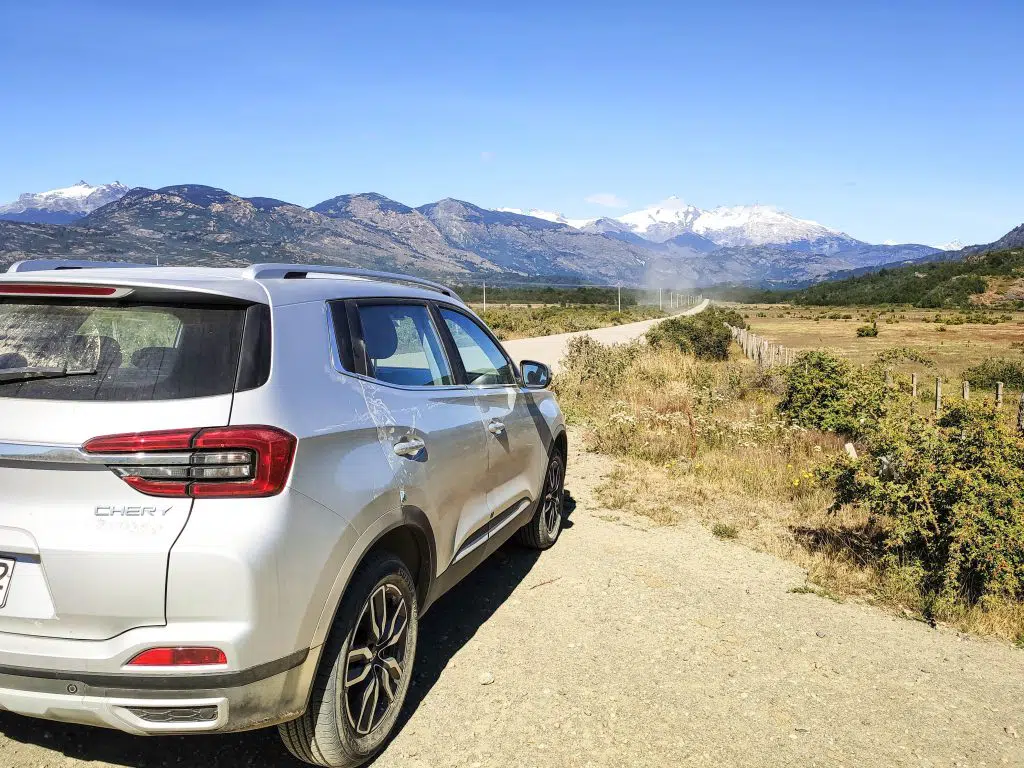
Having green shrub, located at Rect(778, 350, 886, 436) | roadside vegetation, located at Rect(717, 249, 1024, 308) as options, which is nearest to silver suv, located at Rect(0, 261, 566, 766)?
green shrub, located at Rect(778, 350, 886, 436)

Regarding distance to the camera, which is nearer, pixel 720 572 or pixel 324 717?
pixel 324 717

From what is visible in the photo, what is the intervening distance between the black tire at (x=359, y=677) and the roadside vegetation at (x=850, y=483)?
3.22 meters

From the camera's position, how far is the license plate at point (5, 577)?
7.43 feet

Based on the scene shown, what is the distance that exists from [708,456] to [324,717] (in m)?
6.59

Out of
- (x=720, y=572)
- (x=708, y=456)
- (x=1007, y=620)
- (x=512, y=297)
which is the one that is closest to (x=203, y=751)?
(x=720, y=572)

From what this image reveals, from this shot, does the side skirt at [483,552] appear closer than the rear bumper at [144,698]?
No

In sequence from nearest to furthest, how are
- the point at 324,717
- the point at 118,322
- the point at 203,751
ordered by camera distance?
the point at 118,322 < the point at 324,717 < the point at 203,751

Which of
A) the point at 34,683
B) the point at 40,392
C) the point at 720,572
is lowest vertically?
the point at 720,572

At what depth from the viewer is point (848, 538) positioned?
20.2 feet

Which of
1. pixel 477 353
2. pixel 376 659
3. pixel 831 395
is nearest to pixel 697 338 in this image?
pixel 831 395

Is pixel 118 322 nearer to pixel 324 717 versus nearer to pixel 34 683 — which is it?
pixel 34 683

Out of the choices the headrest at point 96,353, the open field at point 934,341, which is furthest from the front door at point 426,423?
the open field at point 934,341

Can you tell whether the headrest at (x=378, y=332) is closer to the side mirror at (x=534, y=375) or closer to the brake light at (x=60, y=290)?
the brake light at (x=60, y=290)

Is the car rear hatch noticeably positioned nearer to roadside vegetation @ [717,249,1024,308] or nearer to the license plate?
the license plate
